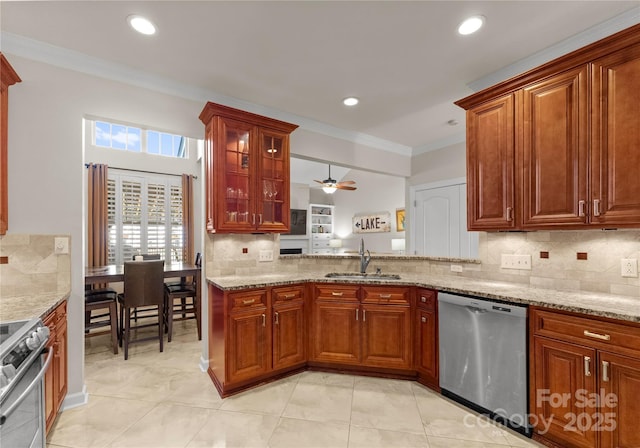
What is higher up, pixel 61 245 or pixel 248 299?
pixel 61 245

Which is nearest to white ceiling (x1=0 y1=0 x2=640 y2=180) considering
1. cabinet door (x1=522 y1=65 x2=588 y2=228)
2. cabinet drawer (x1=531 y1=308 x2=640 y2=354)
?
cabinet door (x1=522 y1=65 x2=588 y2=228)

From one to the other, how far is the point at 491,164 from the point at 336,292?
171 cm

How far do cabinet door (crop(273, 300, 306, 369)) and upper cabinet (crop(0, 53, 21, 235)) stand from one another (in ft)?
6.56

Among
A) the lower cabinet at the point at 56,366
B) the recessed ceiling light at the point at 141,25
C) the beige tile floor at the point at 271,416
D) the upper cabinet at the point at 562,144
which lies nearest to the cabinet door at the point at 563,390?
the beige tile floor at the point at 271,416

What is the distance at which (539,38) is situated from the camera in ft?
7.20

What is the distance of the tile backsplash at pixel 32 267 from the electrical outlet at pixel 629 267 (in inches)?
154

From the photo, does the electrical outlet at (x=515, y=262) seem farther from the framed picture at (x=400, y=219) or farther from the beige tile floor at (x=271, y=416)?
the framed picture at (x=400, y=219)

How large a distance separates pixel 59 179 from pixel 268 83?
1.83m

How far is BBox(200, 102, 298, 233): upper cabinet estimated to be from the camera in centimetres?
273

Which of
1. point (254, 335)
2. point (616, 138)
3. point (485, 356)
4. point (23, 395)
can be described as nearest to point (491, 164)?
point (616, 138)

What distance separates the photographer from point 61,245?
2.29 m

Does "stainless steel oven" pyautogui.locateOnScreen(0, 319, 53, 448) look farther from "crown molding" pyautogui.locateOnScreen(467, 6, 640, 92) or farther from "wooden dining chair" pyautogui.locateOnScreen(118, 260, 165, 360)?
"crown molding" pyautogui.locateOnScreen(467, 6, 640, 92)

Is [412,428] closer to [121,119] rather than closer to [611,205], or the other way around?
[611,205]

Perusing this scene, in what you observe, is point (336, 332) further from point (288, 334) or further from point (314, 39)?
point (314, 39)
